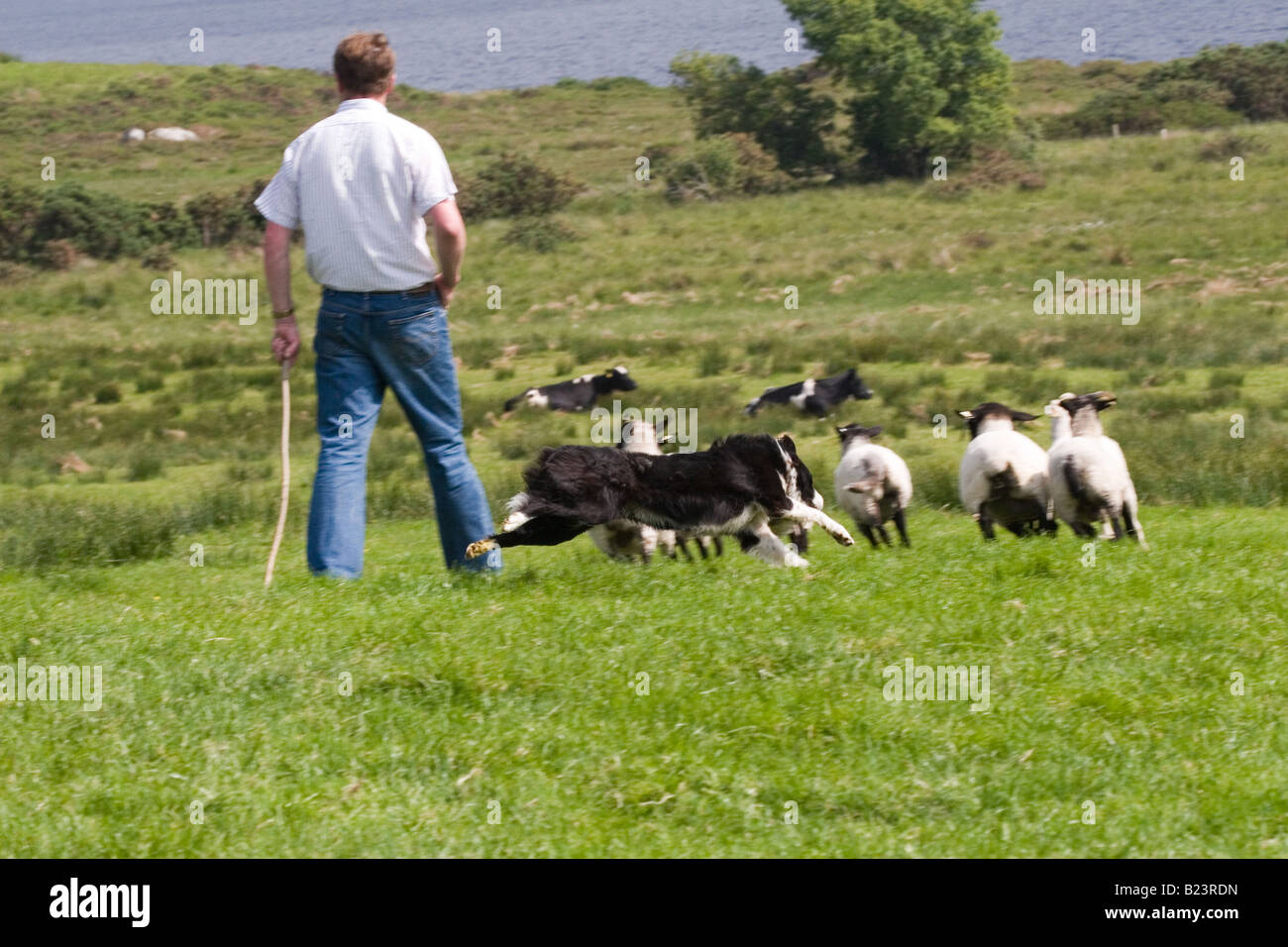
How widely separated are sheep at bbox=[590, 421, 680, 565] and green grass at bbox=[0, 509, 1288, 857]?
1340 mm

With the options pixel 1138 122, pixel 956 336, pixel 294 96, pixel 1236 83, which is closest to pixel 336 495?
pixel 956 336

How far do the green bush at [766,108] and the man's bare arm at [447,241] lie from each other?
53.4m

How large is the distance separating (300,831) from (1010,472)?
6.39 meters

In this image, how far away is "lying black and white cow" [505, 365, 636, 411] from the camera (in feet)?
81.7

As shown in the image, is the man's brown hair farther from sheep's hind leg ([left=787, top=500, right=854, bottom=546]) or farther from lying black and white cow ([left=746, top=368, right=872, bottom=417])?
lying black and white cow ([left=746, top=368, right=872, bottom=417])

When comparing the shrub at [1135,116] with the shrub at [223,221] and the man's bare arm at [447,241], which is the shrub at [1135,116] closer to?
the shrub at [223,221]

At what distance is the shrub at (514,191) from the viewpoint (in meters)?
56.0

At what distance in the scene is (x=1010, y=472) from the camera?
10.7 meters

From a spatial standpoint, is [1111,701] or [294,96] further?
[294,96]

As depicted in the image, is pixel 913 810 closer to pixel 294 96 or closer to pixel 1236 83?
pixel 1236 83

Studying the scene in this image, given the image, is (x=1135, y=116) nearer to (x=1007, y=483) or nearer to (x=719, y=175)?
(x=719, y=175)

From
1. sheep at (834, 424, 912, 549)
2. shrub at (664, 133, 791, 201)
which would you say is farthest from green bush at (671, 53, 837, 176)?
sheep at (834, 424, 912, 549)

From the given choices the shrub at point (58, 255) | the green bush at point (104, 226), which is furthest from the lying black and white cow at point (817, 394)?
the shrub at point (58, 255)

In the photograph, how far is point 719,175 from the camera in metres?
59.2
